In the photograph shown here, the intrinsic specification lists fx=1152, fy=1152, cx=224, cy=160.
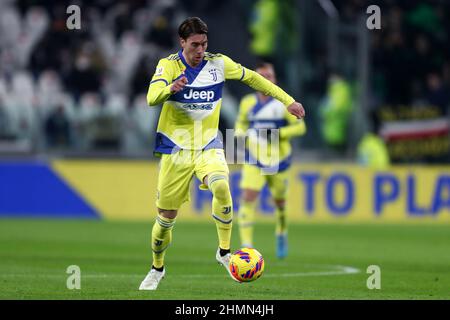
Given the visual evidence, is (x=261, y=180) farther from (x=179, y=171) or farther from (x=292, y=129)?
(x=179, y=171)

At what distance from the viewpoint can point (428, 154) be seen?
82.0ft

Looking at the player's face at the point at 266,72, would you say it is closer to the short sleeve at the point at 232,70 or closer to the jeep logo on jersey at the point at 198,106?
the short sleeve at the point at 232,70

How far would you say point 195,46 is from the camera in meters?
10.6

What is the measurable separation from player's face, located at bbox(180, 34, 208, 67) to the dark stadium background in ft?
25.1

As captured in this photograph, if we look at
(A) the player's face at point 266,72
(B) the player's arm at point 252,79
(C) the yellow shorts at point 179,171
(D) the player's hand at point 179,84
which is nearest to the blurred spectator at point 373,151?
(A) the player's face at point 266,72

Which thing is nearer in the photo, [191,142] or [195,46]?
[195,46]

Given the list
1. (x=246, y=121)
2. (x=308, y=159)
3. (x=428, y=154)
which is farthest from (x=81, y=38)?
(x=246, y=121)

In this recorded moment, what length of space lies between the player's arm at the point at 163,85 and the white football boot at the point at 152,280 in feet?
5.61

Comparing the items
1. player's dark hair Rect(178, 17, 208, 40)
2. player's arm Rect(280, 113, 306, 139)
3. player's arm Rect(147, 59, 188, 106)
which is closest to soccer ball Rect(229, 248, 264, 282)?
player's arm Rect(147, 59, 188, 106)

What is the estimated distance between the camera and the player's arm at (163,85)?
394 inches

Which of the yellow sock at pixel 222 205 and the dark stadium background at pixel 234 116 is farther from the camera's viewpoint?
the dark stadium background at pixel 234 116

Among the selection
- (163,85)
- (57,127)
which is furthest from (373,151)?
(163,85)

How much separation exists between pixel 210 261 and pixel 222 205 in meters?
4.39
